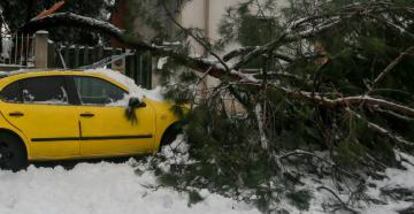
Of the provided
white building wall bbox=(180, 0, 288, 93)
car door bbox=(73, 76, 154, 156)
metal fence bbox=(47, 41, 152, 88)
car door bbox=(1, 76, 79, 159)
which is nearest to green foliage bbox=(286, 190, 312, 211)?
car door bbox=(73, 76, 154, 156)

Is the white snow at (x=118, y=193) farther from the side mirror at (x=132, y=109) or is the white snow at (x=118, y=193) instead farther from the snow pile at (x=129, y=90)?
the snow pile at (x=129, y=90)

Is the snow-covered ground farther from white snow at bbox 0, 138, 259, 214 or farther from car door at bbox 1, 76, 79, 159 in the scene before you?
car door at bbox 1, 76, 79, 159

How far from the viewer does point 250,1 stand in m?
9.29

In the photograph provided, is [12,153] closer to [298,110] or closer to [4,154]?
[4,154]

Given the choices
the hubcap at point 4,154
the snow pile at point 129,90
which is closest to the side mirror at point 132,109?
the snow pile at point 129,90

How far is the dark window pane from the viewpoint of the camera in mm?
8805

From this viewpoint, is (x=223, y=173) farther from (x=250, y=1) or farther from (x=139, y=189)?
(x=250, y=1)

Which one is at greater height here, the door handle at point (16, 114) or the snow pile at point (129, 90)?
the snow pile at point (129, 90)

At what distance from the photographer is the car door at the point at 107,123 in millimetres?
9102

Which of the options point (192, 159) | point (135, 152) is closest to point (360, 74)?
point (192, 159)

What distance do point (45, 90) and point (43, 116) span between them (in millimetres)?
489

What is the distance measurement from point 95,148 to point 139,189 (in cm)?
150

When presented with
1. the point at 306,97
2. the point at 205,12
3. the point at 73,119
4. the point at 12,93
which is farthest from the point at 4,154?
the point at 205,12

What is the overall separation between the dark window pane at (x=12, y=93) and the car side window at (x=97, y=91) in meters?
0.84
